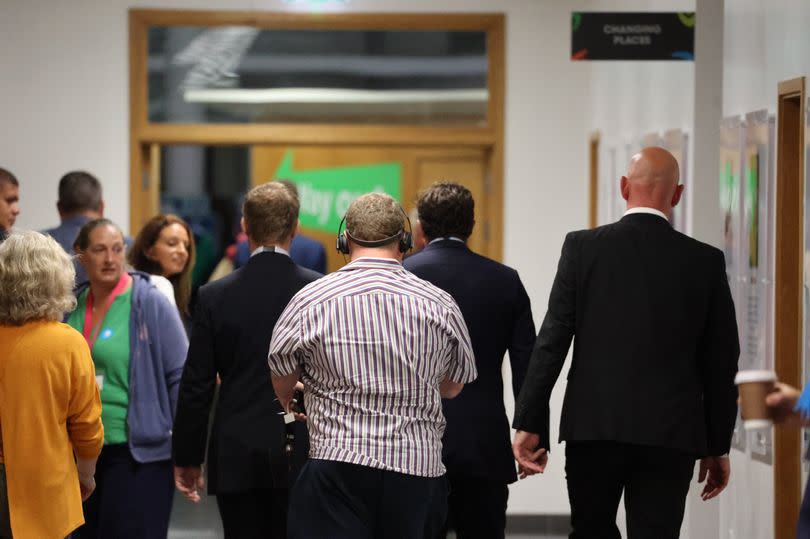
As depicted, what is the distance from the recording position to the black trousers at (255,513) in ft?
14.6

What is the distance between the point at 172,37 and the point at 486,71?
2025mm

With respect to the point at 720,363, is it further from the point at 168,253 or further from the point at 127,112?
the point at 127,112

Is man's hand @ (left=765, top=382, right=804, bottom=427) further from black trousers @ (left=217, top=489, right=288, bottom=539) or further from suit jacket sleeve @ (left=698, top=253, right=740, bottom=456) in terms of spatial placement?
black trousers @ (left=217, top=489, right=288, bottom=539)

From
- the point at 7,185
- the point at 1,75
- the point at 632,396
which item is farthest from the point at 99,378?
the point at 1,75

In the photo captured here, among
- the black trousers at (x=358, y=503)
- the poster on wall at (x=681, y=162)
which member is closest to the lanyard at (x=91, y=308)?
the black trousers at (x=358, y=503)

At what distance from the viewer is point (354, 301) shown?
12.0ft

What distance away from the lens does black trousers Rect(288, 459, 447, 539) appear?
362 centimetres

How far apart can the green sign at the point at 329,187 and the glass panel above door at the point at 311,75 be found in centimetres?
67

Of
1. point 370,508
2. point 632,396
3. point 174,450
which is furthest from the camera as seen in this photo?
point 174,450

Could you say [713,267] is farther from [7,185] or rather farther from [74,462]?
[7,185]

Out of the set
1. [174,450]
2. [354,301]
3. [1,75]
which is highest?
[1,75]

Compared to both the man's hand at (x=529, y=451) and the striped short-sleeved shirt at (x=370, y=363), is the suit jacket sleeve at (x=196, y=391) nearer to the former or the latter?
the striped short-sleeved shirt at (x=370, y=363)

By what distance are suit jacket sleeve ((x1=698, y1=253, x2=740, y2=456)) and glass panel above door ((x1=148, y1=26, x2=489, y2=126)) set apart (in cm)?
481

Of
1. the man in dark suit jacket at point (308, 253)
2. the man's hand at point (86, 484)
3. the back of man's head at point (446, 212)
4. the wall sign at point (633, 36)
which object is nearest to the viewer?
the man's hand at point (86, 484)
